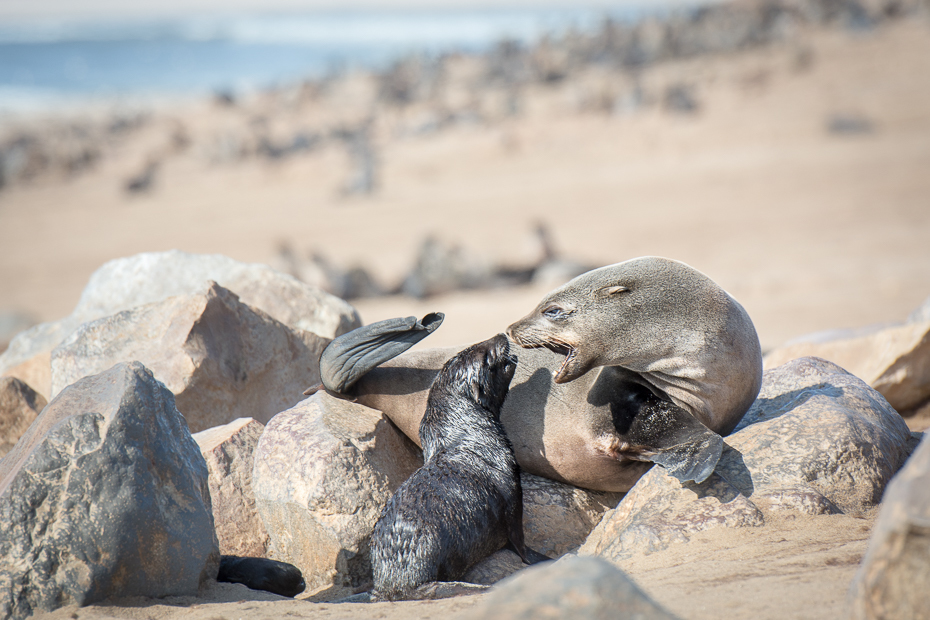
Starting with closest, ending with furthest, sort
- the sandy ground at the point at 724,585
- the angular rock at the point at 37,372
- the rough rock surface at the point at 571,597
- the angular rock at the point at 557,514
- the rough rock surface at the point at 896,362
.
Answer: the rough rock surface at the point at 571,597 < the sandy ground at the point at 724,585 < the angular rock at the point at 557,514 < the rough rock surface at the point at 896,362 < the angular rock at the point at 37,372

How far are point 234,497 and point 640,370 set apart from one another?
7.06 feet

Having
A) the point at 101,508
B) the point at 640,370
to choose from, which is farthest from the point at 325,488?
the point at 640,370

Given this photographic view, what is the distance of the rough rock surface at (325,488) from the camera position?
11.5 ft

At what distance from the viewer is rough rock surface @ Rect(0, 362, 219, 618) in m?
2.68

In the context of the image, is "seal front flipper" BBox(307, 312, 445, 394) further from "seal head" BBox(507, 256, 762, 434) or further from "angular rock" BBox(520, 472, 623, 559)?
"angular rock" BBox(520, 472, 623, 559)

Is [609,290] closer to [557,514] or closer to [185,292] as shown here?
[557,514]

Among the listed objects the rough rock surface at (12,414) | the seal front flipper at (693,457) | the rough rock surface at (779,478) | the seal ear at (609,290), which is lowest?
the rough rock surface at (779,478)

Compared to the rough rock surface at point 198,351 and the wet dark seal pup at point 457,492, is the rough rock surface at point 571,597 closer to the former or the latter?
the wet dark seal pup at point 457,492

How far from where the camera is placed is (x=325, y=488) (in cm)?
352

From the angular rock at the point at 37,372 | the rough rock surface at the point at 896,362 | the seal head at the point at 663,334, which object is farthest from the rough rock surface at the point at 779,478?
the angular rock at the point at 37,372

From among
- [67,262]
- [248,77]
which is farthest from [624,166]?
[248,77]

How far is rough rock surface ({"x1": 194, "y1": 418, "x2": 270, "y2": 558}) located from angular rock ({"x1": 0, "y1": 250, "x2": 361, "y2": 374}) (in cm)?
138

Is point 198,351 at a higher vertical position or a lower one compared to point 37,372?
higher

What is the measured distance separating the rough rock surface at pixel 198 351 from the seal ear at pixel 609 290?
220 centimetres
